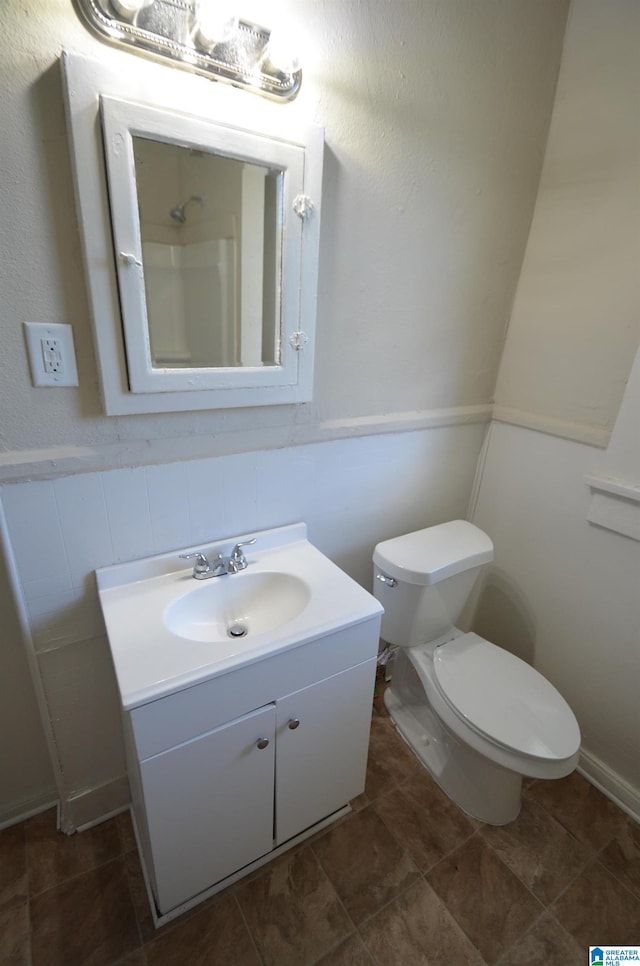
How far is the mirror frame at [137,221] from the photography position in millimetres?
782

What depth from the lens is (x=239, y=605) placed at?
1184mm

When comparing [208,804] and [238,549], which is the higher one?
[238,549]

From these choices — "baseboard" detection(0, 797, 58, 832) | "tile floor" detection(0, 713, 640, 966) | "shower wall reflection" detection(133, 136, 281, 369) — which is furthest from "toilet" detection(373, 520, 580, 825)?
"baseboard" detection(0, 797, 58, 832)

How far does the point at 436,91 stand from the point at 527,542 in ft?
4.62

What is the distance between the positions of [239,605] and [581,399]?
1.22m

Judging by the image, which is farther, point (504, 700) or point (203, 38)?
point (504, 700)

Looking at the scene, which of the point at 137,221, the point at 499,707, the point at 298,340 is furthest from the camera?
the point at 499,707

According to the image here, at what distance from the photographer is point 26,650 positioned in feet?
3.48

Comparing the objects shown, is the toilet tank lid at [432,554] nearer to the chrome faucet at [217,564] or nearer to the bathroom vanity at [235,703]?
the bathroom vanity at [235,703]

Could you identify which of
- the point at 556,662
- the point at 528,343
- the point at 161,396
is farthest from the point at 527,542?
the point at 161,396

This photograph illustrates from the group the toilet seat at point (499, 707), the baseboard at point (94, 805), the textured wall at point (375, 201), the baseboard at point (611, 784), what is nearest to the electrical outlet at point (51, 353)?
the textured wall at point (375, 201)

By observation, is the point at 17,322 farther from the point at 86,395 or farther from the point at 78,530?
the point at 78,530

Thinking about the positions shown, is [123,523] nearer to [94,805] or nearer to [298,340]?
[298,340]

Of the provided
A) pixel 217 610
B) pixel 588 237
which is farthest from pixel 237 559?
pixel 588 237
